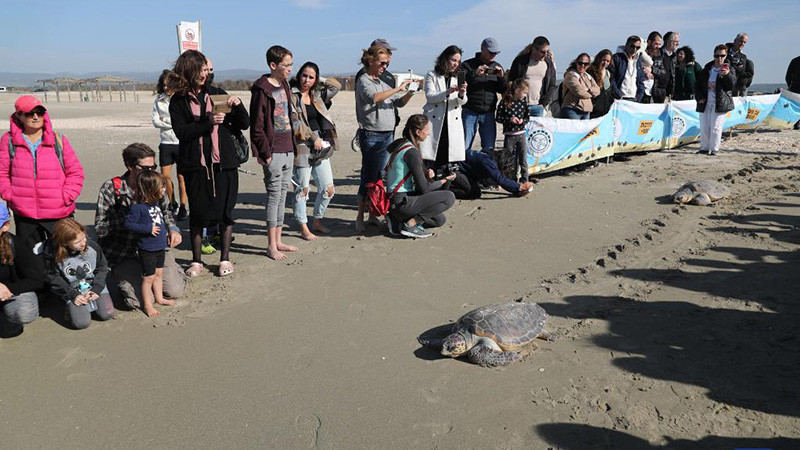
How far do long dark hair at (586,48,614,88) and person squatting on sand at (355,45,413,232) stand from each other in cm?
443

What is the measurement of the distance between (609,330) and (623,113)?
7.33 m

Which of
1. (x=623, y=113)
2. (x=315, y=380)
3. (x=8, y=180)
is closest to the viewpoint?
(x=315, y=380)

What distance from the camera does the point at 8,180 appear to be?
14.0ft

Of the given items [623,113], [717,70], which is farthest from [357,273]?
[717,70]

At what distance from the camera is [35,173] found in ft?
14.0

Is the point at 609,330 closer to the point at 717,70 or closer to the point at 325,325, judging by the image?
the point at 325,325

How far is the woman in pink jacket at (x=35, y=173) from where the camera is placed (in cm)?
420

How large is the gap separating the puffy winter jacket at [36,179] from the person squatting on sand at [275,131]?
1590 millimetres

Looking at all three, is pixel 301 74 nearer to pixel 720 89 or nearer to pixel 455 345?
pixel 455 345

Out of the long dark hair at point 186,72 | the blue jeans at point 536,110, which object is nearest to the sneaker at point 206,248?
the long dark hair at point 186,72

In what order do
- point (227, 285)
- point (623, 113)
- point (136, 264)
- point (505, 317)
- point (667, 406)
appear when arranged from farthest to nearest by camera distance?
point (623, 113)
point (227, 285)
point (136, 264)
point (505, 317)
point (667, 406)

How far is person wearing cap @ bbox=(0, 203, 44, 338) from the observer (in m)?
4.03

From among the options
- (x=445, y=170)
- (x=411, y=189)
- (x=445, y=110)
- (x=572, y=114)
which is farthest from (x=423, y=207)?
(x=572, y=114)

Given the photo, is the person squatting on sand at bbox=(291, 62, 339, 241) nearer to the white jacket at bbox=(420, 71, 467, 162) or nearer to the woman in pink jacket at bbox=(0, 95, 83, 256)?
the white jacket at bbox=(420, 71, 467, 162)
